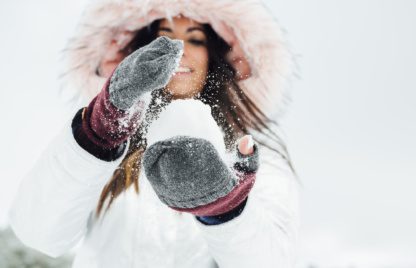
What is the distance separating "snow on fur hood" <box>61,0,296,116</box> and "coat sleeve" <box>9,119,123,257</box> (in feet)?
1.79

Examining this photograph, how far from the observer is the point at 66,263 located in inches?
200

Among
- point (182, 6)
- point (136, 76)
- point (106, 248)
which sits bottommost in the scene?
point (106, 248)

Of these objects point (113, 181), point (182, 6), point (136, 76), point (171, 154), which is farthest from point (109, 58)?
point (171, 154)

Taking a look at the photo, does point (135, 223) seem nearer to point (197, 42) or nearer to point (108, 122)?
point (108, 122)

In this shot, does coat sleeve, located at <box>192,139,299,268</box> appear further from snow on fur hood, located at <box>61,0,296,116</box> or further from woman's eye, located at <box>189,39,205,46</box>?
woman's eye, located at <box>189,39,205,46</box>

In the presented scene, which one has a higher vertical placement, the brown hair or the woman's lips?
the woman's lips

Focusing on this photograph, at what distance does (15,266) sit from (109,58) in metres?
3.45

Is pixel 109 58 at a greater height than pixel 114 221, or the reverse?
pixel 109 58

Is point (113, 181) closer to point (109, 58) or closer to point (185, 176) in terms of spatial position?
point (109, 58)

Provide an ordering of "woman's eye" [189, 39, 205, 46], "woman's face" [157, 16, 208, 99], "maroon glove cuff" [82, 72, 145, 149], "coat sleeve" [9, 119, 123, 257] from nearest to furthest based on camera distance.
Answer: "maroon glove cuff" [82, 72, 145, 149] → "coat sleeve" [9, 119, 123, 257] → "woman's face" [157, 16, 208, 99] → "woman's eye" [189, 39, 205, 46]

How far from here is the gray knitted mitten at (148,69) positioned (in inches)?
37.3

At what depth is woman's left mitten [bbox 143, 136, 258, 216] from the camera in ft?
2.90

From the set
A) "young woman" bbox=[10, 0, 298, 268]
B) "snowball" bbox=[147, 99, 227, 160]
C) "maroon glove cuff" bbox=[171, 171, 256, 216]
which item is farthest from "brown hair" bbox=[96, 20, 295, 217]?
"maroon glove cuff" bbox=[171, 171, 256, 216]

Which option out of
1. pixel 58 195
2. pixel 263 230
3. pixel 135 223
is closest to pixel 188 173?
pixel 263 230
